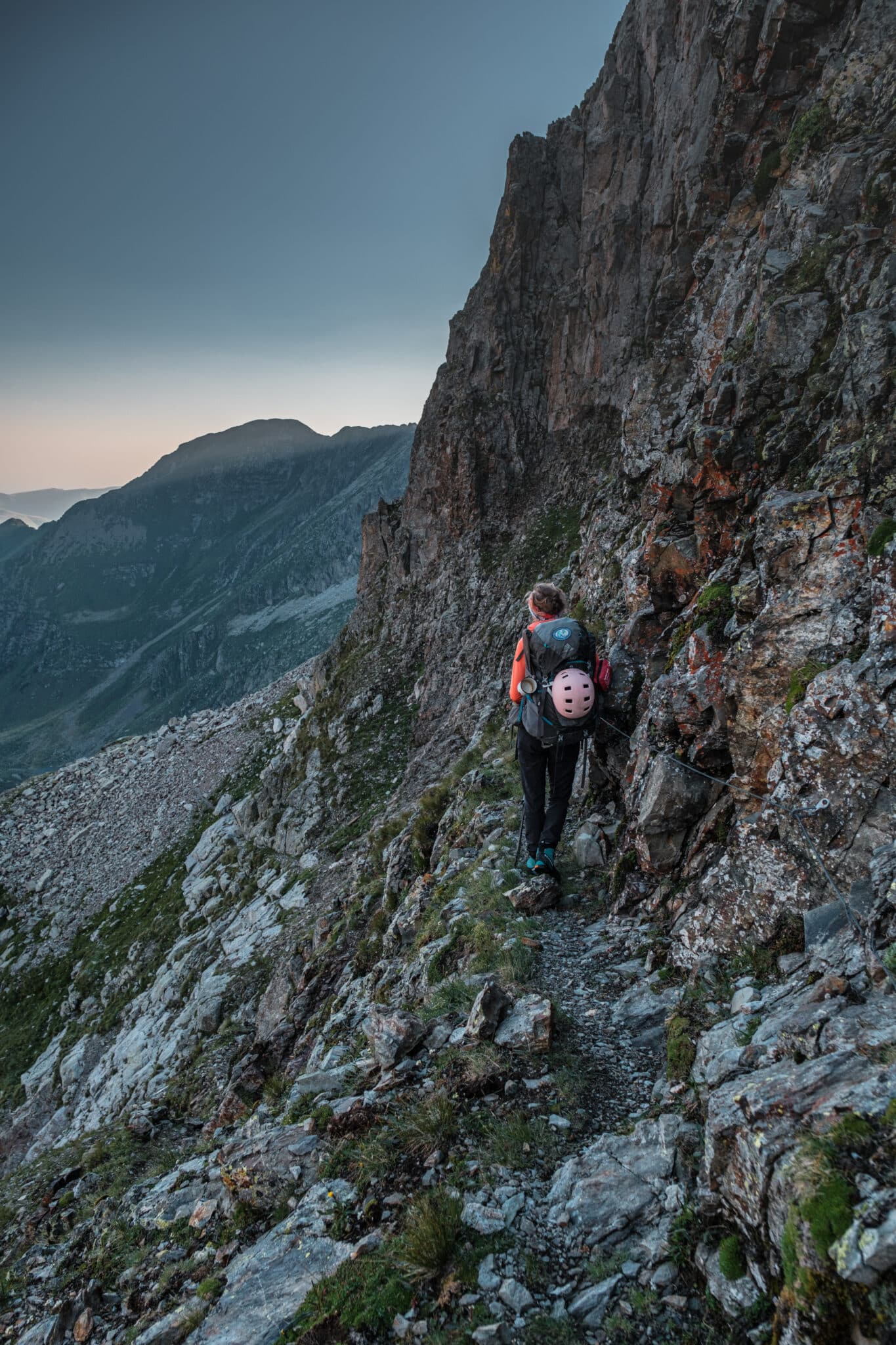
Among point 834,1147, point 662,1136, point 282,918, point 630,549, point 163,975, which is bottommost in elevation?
point 163,975

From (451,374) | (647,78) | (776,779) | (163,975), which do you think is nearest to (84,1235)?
(776,779)

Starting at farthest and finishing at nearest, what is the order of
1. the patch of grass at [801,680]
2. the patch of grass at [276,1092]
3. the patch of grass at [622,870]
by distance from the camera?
the patch of grass at [622,870]
the patch of grass at [276,1092]
the patch of grass at [801,680]

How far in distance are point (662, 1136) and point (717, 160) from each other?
2389 centimetres

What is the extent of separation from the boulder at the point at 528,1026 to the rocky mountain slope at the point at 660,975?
3 centimetres

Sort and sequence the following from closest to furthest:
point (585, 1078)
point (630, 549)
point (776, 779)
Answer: point (585, 1078) → point (776, 779) → point (630, 549)

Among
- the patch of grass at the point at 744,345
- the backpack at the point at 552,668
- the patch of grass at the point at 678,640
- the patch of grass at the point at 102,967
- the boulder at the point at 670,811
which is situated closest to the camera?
the boulder at the point at 670,811

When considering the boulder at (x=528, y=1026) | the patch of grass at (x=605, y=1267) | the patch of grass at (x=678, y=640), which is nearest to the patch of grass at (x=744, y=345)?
the patch of grass at (x=678, y=640)

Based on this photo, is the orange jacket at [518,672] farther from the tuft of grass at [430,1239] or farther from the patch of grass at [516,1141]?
the tuft of grass at [430,1239]

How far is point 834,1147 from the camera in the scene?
293 centimetres

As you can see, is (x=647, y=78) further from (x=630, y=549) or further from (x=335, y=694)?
(x=335, y=694)

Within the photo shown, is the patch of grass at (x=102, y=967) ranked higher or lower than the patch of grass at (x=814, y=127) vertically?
lower

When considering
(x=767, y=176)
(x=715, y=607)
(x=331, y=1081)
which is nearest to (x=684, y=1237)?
(x=331, y=1081)

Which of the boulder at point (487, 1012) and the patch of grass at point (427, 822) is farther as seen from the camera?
the patch of grass at point (427, 822)

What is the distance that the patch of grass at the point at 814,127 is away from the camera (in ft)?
40.7
